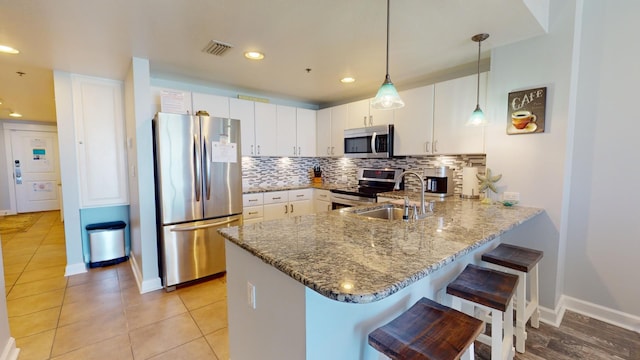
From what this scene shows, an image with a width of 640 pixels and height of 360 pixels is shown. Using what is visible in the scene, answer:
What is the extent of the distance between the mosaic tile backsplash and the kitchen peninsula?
1.64 meters

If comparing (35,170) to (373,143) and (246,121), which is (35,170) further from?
(373,143)

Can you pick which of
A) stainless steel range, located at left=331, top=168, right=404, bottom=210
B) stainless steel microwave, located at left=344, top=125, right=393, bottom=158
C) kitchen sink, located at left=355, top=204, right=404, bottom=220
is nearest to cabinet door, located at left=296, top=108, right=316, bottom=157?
stainless steel microwave, located at left=344, top=125, right=393, bottom=158

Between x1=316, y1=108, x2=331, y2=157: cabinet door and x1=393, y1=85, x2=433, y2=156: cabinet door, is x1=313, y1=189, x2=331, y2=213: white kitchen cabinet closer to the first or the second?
x1=316, y1=108, x2=331, y2=157: cabinet door

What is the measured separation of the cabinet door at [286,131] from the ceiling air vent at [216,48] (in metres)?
1.69

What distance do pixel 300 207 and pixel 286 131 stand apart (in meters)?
1.18

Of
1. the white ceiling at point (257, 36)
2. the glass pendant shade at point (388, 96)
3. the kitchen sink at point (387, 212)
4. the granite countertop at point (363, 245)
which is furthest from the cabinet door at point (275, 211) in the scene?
the glass pendant shade at point (388, 96)

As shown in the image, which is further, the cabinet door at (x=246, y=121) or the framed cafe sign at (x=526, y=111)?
the cabinet door at (x=246, y=121)

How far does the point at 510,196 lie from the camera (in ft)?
Answer: 7.87

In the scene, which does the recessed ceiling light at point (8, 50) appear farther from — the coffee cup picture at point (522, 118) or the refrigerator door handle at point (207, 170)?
the coffee cup picture at point (522, 118)

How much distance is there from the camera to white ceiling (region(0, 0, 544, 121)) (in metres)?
1.73

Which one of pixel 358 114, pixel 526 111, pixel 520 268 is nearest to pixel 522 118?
pixel 526 111

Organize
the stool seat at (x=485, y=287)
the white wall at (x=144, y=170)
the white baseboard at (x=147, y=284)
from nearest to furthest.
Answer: the stool seat at (x=485, y=287)
the white wall at (x=144, y=170)
the white baseboard at (x=147, y=284)

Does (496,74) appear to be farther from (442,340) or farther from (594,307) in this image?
(442,340)

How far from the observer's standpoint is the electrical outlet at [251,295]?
1383 millimetres
